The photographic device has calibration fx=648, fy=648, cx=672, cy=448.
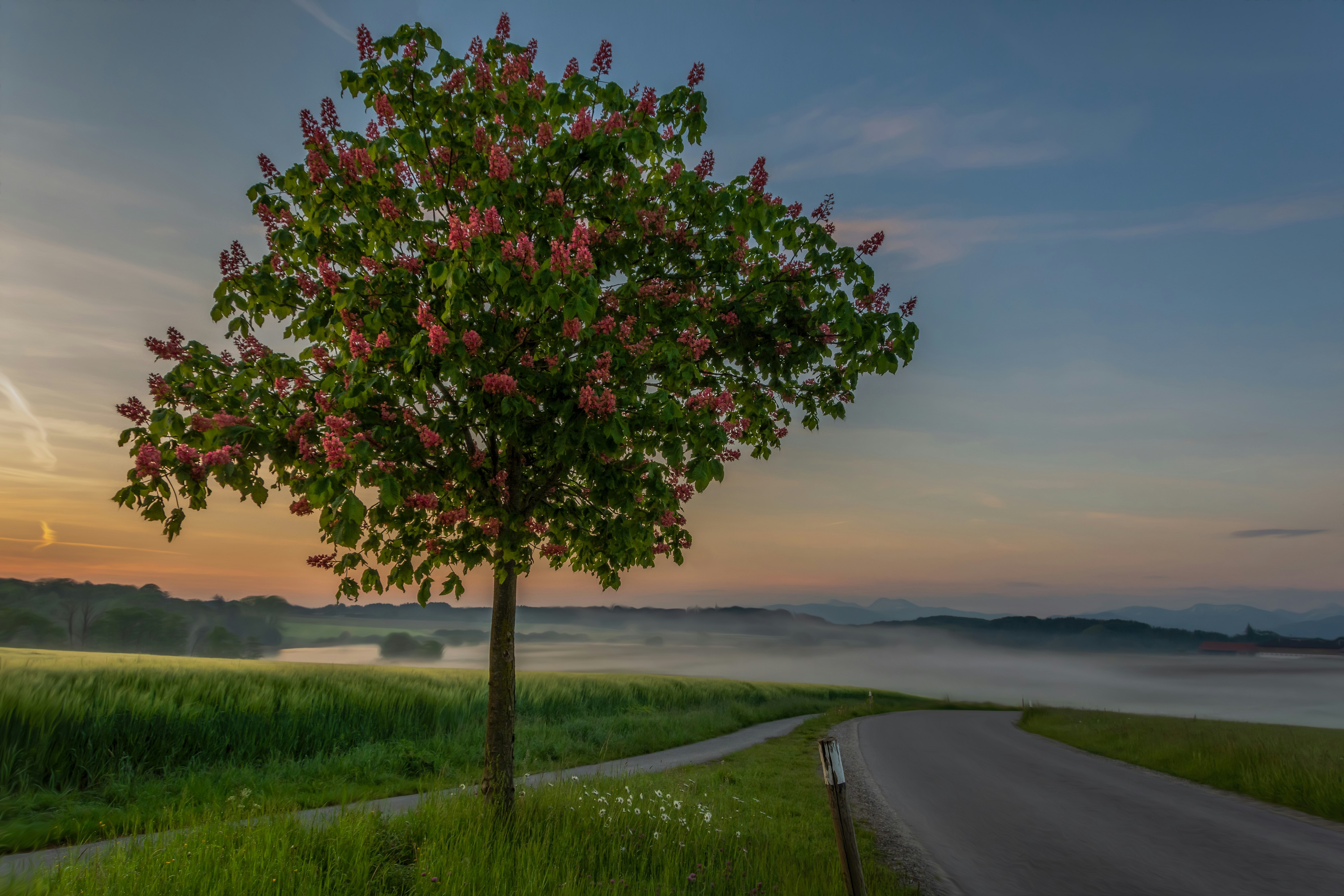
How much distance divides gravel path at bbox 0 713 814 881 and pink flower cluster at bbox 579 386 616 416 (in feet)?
18.4

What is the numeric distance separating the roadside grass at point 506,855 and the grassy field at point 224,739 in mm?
1332

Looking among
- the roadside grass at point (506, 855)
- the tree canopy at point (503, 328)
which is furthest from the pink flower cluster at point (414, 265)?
the roadside grass at point (506, 855)

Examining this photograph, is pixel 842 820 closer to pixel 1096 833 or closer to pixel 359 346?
pixel 359 346

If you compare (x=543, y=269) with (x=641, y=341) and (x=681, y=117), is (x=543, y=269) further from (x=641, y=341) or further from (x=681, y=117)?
(x=681, y=117)

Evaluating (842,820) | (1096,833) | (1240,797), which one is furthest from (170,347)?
(1240,797)

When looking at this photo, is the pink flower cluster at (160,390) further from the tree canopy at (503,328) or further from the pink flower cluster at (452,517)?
the pink flower cluster at (452,517)

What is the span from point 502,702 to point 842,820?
4414 millimetres

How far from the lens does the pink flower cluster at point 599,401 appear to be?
19.6 ft

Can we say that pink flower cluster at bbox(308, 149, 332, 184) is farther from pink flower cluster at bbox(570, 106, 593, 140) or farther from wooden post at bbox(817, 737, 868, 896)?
wooden post at bbox(817, 737, 868, 896)

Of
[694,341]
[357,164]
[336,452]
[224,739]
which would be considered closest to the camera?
[336,452]

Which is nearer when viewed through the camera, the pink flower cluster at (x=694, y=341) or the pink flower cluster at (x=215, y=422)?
the pink flower cluster at (x=215, y=422)

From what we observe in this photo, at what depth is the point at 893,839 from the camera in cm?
1019

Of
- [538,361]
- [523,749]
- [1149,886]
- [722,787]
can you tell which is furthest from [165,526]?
[523,749]

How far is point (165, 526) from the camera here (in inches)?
229
